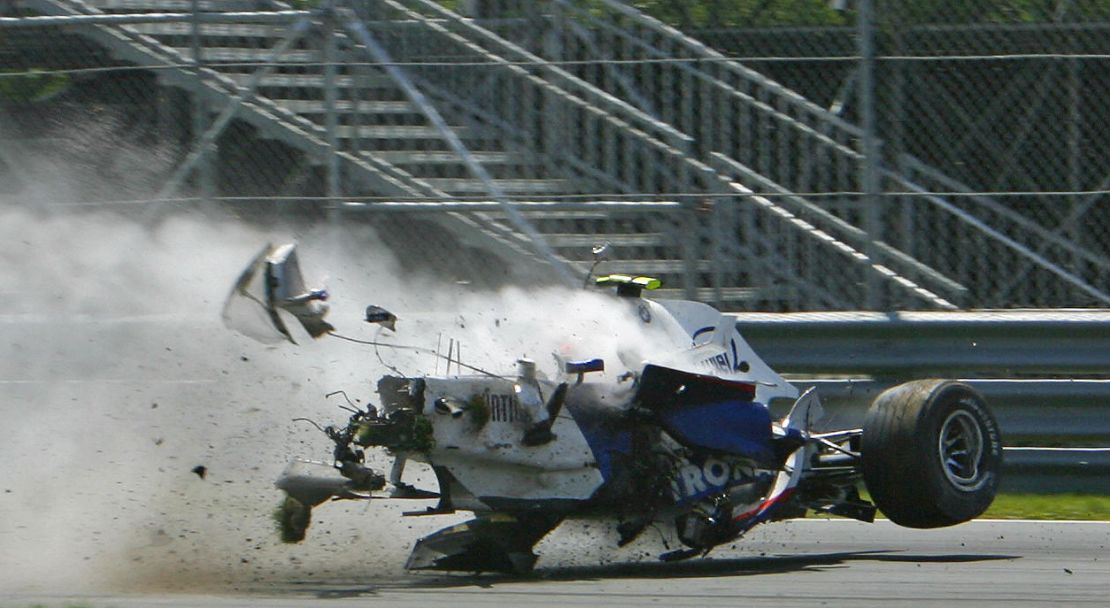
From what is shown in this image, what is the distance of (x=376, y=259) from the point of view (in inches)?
381

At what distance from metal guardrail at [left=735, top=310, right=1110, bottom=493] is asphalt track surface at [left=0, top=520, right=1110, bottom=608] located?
1.15 m

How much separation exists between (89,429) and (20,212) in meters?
1.58

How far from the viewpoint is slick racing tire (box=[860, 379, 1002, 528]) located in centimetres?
712

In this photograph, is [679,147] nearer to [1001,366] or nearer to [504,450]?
[1001,366]

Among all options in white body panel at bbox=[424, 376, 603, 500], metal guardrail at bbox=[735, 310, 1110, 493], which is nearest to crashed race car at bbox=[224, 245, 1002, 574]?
white body panel at bbox=[424, 376, 603, 500]

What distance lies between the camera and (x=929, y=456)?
7.14 meters

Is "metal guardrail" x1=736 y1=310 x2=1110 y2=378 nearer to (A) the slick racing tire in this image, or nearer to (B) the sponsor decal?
(A) the slick racing tire

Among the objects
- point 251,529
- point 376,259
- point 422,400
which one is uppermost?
point 376,259

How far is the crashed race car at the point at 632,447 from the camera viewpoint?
661 cm

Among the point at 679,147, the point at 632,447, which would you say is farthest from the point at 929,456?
the point at 679,147

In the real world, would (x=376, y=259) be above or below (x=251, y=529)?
above

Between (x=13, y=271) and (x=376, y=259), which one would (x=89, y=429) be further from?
(x=376, y=259)

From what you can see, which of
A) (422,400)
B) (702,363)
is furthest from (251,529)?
(702,363)

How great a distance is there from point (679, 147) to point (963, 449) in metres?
2.97
